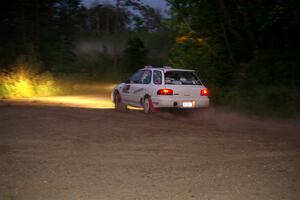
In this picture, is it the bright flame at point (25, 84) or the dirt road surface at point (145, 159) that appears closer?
the dirt road surface at point (145, 159)

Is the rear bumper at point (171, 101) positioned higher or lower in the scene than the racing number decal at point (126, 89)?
lower

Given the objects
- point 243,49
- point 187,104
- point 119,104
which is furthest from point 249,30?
point 187,104

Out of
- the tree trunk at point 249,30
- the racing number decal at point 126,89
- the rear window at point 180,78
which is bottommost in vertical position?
the racing number decal at point 126,89

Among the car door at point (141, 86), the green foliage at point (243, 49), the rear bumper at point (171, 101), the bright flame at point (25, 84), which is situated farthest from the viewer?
the bright flame at point (25, 84)

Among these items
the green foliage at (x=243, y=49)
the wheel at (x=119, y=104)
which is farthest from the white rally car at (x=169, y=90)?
the green foliage at (x=243, y=49)

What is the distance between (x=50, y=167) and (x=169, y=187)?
2.14m

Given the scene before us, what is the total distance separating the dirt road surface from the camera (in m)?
6.18

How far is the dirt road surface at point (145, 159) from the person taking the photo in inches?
243

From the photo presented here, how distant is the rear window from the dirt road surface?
1954mm

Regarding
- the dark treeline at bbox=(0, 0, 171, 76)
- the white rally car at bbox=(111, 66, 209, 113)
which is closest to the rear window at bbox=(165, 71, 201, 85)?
the white rally car at bbox=(111, 66, 209, 113)

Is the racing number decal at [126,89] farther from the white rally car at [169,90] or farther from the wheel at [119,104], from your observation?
the white rally car at [169,90]

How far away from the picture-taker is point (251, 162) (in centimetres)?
782

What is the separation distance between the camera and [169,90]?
47.6 ft

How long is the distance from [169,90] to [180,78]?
77 cm
